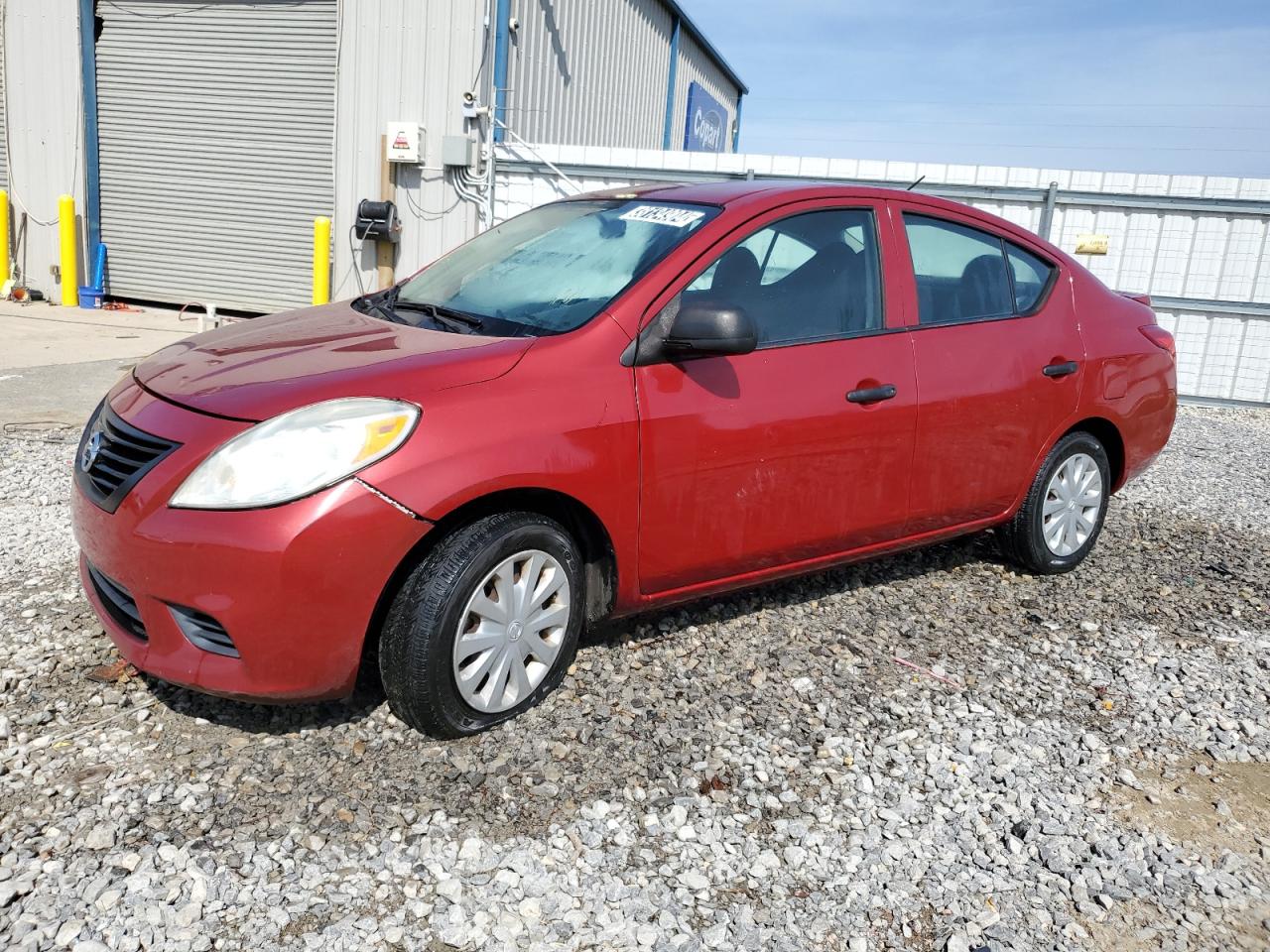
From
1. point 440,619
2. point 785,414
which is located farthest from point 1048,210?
point 440,619

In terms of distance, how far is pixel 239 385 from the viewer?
2889mm

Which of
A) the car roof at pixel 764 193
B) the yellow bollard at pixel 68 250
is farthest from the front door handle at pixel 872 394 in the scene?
the yellow bollard at pixel 68 250

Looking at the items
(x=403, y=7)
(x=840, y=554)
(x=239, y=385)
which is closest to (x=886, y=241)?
(x=840, y=554)

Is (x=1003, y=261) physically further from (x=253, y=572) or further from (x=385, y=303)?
(x=253, y=572)

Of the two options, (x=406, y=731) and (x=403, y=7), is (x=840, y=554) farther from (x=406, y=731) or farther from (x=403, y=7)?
(x=403, y=7)

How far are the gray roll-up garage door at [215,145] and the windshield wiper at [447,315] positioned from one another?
352 inches

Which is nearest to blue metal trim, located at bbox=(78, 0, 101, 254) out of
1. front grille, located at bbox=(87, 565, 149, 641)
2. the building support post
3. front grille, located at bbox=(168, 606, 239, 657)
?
the building support post

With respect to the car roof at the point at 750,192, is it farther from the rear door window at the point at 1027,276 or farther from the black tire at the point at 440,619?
the black tire at the point at 440,619

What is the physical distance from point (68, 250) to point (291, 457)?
1181 centimetres

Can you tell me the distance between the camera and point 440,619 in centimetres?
282

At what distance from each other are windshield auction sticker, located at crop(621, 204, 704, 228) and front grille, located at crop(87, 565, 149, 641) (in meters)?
2.08

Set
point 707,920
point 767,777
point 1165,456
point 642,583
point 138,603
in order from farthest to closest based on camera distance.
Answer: point 1165,456
point 642,583
point 767,777
point 138,603
point 707,920

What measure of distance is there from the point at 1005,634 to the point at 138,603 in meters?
3.14

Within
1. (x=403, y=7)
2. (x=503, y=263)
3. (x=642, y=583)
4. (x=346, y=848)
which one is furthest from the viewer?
(x=403, y=7)
